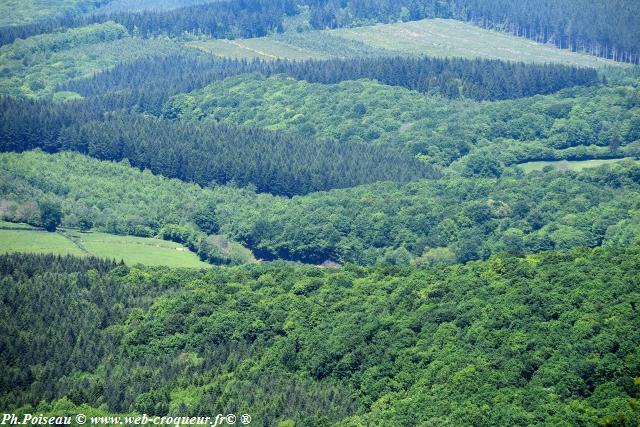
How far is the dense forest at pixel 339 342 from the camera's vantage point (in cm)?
13875

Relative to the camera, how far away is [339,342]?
15875 cm

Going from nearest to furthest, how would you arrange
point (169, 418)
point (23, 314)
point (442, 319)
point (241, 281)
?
point (169, 418)
point (442, 319)
point (23, 314)
point (241, 281)

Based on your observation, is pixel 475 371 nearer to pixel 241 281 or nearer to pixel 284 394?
pixel 284 394

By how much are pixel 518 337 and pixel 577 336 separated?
5.13 m

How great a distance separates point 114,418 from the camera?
463 ft

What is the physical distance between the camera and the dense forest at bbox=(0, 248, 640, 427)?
138750 millimetres

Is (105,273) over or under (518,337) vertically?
under

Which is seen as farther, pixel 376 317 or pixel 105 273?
pixel 105 273

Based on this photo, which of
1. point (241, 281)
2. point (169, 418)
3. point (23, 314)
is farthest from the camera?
point (241, 281)

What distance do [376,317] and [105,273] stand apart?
117ft

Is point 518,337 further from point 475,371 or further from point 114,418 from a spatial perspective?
point 114,418

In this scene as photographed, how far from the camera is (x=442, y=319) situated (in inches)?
6230

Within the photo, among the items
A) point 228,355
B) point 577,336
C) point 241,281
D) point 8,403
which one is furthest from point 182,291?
point 577,336

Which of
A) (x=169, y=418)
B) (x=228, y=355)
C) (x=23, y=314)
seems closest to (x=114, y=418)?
(x=169, y=418)
